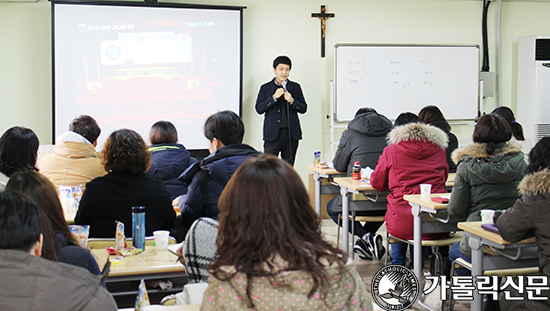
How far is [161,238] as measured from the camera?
2352mm

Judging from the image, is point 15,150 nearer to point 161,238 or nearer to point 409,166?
point 161,238

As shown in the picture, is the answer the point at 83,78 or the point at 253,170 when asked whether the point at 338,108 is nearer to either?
the point at 83,78

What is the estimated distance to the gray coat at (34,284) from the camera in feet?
3.96

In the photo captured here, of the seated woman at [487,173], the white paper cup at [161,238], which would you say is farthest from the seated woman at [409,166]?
the white paper cup at [161,238]

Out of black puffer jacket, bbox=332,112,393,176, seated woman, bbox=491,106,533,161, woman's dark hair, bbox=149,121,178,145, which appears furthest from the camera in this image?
black puffer jacket, bbox=332,112,393,176

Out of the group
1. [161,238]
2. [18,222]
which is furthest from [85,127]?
[18,222]

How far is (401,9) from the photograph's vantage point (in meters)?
6.71

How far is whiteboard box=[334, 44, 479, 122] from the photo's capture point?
21.1 ft

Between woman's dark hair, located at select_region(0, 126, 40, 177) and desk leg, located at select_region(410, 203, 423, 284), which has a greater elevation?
woman's dark hair, located at select_region(0, 126, 40, 177)

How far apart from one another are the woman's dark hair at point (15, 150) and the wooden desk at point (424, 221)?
232cm

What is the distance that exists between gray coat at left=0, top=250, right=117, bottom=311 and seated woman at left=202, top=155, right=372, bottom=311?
336 mm

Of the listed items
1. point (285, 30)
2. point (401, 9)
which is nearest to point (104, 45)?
point (285, 30)

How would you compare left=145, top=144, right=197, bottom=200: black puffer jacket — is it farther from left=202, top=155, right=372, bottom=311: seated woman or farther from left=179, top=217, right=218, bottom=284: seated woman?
left=202, top=155, right=372, bottom=311: seated woman

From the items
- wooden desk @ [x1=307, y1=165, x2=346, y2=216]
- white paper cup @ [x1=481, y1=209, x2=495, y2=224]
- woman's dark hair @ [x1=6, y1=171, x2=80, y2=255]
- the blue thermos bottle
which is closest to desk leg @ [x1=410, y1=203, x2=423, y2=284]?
white paper cup @ [x1=481, y1=209, x2=495, y2=224]
